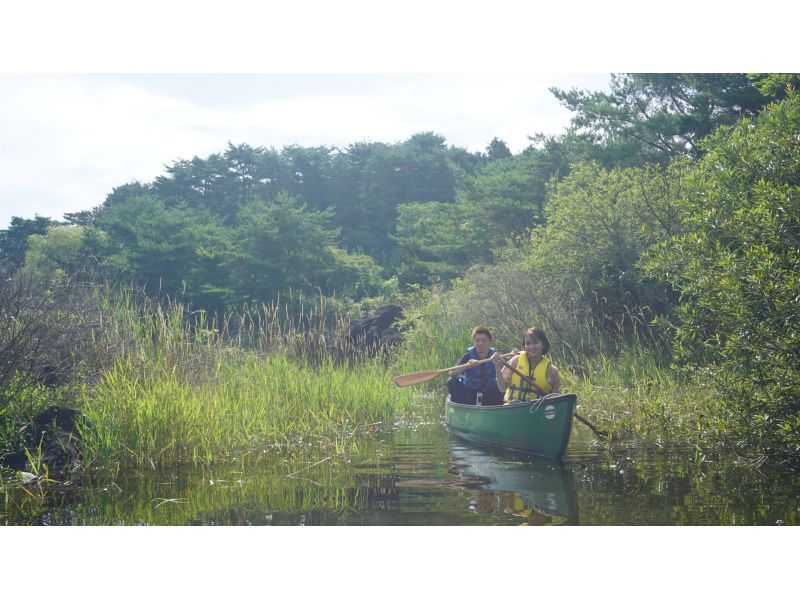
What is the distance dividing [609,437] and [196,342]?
4.98m

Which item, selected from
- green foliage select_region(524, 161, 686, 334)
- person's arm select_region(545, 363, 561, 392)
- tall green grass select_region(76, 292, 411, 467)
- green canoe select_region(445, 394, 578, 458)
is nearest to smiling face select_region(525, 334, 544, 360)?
person's arm select_region(545, 363, 561, 392)

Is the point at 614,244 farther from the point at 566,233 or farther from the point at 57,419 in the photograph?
the point at 57,419

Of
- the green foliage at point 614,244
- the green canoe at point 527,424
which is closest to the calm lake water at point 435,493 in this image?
the green canoe at point 527,424

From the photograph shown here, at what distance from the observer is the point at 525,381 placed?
9109 millimetres

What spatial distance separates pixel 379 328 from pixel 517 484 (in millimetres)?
12844

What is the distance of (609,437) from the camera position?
8.67 m

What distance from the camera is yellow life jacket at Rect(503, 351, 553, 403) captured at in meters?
9.05

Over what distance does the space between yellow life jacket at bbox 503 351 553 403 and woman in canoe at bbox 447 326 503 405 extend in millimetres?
1133

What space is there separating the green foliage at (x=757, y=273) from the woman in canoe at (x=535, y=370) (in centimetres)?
157

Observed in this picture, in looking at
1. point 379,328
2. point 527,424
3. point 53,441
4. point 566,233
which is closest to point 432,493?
point 527,424

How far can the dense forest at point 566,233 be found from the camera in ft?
22.6

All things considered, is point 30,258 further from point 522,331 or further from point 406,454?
point 406,454

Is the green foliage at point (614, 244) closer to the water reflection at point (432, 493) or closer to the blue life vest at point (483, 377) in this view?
the blue life vest at point (483, 377)

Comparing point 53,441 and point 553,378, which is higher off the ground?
point 553,378
